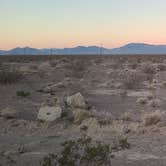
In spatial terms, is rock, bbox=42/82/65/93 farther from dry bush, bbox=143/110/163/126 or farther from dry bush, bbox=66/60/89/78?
dry bush, bbox=143/110/163/126

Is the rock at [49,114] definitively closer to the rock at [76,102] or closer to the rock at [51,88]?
the rock at [76,102]

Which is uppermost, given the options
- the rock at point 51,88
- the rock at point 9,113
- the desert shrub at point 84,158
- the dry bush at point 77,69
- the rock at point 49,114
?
the desert shrub at point 84,158

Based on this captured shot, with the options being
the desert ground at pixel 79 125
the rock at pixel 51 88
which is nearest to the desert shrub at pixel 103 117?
the desert ground at pixel 79 125

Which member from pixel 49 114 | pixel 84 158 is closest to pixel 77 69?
pixel 49 114

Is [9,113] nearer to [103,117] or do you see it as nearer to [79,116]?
[79,116]

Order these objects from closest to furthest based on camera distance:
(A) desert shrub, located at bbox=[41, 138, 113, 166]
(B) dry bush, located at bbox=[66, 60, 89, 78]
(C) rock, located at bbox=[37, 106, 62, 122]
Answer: (A) desert shrub, located at bbox=[41, 138, 113, 166]
(C) rock, located at bbox=[37, 106, 62, 122]
(B) dry bush, located at bbox=[66, 60, 89, 78]

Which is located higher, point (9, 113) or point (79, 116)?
point (79, 116)

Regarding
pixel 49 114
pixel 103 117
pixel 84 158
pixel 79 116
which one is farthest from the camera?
pixel 103 117

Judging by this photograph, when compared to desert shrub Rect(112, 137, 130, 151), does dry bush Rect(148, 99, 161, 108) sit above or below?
below

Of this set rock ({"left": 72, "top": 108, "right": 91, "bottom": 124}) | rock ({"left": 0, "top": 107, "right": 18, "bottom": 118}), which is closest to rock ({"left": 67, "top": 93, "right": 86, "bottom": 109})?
rock ({"left": 72, "top": 108, "right": 91, "bottom": 124})

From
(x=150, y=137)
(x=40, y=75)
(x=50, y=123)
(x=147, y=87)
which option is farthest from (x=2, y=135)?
(x=40, y=75)

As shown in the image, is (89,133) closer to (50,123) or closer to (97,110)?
(50,123)

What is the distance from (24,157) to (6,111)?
5.66m

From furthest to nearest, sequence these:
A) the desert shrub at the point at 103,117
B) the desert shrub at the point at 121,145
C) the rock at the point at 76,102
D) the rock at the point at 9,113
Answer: the rock at the point at 76,102 → the rock at the point at 9,113 → the desert shrub at the point at 103,117 → the desert shrub at the point at 121,145
